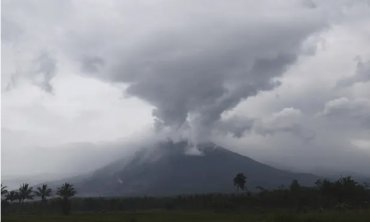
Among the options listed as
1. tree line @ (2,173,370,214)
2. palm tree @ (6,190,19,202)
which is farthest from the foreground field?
palm tree @ (6,190,19,202)

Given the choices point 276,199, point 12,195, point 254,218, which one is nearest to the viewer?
point 254,218

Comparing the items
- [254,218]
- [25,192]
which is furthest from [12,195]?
[254,218]

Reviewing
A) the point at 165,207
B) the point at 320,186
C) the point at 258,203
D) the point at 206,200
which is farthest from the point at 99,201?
the point at 320,186

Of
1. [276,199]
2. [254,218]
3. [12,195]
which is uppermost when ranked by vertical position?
[12,195]

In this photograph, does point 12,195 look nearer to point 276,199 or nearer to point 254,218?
point 276,199

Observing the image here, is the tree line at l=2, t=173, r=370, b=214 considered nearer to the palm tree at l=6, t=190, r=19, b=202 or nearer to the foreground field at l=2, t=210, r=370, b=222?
the palm tree at l=6, t=190, r=19, b=202

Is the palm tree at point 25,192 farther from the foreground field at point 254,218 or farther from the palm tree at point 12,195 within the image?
the foreground field at point 254,218

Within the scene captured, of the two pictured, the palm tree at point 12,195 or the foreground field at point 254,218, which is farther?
the palm tree at point 12,195

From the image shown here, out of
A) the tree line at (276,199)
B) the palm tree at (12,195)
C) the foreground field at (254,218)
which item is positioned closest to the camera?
the foreground field at (254,218)

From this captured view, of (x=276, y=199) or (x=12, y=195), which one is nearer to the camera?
(x=276, y=199)

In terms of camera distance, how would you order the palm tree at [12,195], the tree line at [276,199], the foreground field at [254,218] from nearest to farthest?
the foreground field at [254,218] → the tree line at [276,199] → the palm tree at [12,195]

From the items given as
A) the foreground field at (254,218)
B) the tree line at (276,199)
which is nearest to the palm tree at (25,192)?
the tree line at (276,199)

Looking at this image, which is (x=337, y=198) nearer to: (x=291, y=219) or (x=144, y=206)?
(x=144, y=206)

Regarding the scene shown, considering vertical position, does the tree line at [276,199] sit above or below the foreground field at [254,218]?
above
